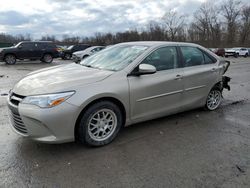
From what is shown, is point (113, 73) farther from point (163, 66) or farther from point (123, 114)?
point (163, 66)

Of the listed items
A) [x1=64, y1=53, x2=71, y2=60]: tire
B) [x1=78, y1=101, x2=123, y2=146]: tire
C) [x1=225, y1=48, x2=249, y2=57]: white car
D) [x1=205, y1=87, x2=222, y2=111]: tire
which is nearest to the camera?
[x1=78, y1=101, x2=123, y2=146]: tire

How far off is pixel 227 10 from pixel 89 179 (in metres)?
69.9

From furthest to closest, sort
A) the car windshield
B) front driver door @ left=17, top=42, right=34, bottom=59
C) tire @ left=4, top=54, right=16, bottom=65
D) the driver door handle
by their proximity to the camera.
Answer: front driver door @ left=17, top=42, right=34, bottom=59
tire @ left=4, top=54, right=16, bottom=65
the driver door handle
the car windshield

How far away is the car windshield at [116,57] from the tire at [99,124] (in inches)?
28.8

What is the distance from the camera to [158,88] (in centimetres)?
376

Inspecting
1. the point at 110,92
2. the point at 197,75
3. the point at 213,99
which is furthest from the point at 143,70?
the point at 213,99

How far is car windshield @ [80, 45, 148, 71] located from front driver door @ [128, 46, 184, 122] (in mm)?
268

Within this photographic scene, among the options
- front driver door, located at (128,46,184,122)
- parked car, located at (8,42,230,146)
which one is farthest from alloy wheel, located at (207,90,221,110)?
front driver door, located at (128,46,184,122)

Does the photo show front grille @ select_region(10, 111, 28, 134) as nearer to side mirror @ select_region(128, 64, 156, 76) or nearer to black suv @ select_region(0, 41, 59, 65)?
side mirror @ select_region(128, 64, 156, 76)

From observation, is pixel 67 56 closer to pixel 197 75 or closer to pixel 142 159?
pixel 197 75

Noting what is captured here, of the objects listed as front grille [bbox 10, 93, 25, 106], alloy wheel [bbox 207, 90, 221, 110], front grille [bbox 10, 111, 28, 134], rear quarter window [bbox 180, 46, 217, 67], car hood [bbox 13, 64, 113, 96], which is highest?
rear quarter window [bbox 180, 46, 217, 67]

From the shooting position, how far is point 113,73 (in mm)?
3373

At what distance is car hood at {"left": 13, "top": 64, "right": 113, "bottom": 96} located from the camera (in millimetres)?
2920

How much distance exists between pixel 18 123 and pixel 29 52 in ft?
50.0
